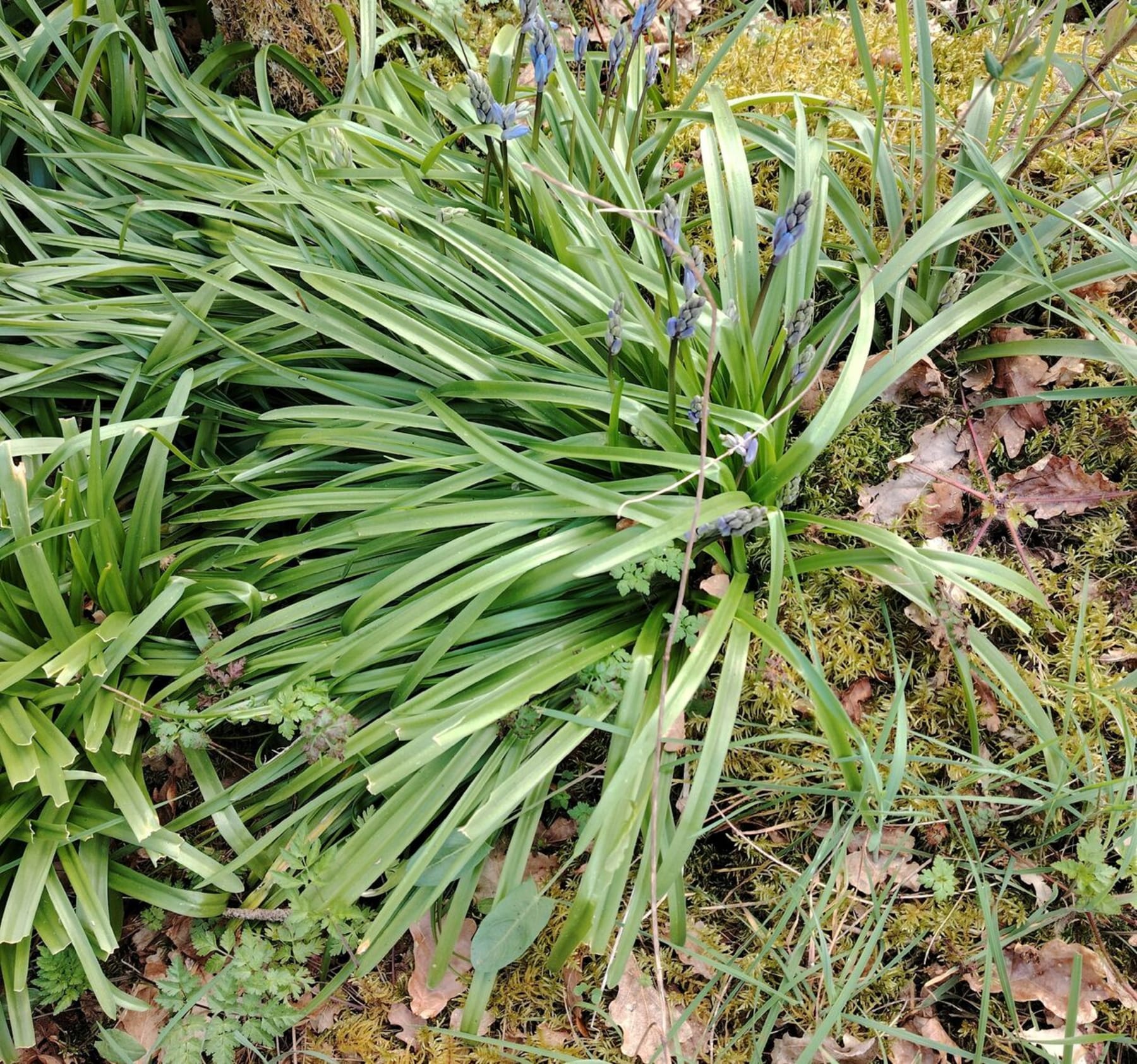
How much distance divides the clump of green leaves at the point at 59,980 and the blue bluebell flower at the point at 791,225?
243 cm

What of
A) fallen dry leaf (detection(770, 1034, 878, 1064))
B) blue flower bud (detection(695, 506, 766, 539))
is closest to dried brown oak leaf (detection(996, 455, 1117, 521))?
blue flower bud (detection(695, 506, 766, 539))

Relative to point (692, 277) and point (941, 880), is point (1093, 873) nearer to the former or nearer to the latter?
point (941, 880)

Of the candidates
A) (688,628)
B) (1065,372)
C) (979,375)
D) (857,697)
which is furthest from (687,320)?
(1065,372)

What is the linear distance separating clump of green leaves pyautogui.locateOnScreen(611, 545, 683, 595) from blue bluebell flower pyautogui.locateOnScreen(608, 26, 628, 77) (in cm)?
142

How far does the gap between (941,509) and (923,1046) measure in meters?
1.37

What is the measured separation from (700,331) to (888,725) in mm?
1137

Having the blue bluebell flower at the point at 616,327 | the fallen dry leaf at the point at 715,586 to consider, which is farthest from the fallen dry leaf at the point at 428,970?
the blue bluebell flower at the point at 616,327

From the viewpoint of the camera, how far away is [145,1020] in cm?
216

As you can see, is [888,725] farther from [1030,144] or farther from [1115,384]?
[1030,144]

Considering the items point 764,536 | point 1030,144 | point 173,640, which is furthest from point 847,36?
point 173,640

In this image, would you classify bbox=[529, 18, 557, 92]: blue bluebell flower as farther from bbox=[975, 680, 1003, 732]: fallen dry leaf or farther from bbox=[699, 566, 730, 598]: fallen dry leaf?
bbox=[975, 680, 1003, 732]: fallen dry leaf

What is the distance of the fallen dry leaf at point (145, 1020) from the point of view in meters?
2.13

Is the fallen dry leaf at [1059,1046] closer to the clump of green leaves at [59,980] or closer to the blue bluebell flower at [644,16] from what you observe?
the clump of green leaves at [59,980]

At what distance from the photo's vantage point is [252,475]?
7.88 feet
